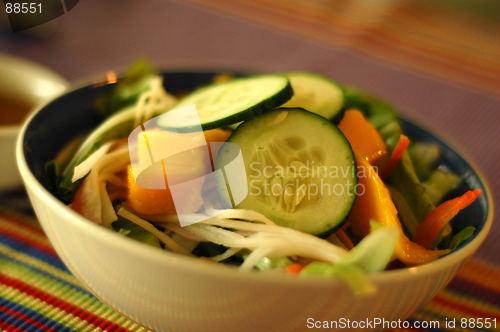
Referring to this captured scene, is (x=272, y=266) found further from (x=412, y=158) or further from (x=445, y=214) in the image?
(x=412, y=158)

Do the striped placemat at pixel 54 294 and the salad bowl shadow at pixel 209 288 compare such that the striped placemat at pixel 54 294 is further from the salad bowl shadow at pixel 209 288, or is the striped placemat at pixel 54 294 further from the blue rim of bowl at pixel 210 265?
the blue rim of bowl at pixel 210 265

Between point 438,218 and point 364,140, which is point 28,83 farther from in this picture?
point 438,218

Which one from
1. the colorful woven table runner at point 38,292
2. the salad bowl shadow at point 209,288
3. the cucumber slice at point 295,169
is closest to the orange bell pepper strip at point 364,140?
the cucumber slice at point 295,169

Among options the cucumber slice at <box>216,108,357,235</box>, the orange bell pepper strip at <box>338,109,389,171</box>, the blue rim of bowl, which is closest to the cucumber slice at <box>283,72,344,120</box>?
the orange bell pepper strip at <box>338,109,389,171</box>

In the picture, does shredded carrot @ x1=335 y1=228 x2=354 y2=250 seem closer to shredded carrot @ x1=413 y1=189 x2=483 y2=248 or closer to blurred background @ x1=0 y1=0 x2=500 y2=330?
shredded carrot @ x1=413 y1=189 x2=483 y2=248

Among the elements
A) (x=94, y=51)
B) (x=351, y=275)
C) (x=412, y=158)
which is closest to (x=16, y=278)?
(x=351, y=275)

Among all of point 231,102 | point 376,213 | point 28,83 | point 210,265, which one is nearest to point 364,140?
point 376,213
